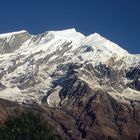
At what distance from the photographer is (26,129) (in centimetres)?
12288

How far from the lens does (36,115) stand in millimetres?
128000

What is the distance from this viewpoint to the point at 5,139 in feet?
396

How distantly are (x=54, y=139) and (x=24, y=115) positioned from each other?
6897 millimetres

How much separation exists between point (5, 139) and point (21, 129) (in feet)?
11.6

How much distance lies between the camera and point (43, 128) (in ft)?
412

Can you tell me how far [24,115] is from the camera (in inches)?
4978

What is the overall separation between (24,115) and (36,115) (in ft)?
8.39

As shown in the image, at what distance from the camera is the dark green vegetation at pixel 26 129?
12200 centimetres

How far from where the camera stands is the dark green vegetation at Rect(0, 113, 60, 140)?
122000 mm

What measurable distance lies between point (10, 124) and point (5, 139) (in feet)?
13.9

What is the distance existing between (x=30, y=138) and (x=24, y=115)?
511 centimetres

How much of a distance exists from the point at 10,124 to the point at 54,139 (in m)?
7.98

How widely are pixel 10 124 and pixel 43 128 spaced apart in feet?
19.1
